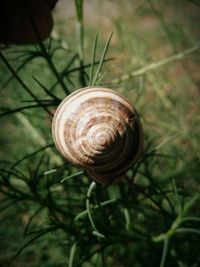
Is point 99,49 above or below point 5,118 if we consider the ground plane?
above

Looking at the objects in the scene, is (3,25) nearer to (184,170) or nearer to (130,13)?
(184,170)

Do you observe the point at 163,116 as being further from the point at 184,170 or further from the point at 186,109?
the point at 184,170

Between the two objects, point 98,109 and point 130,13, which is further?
point 130,13

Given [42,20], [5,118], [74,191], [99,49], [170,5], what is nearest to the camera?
[42,20]

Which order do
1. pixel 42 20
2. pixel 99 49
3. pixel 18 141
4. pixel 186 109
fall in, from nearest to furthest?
pixel 42 20
pixel 18 141
pixel 186 109
pixel 99 49

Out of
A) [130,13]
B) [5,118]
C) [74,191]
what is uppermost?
[130,13]

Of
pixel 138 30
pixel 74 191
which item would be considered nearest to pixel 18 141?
pixel 74 191
